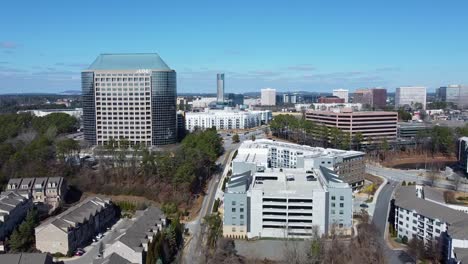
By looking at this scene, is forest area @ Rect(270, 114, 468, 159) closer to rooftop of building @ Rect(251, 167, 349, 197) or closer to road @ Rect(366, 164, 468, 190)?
road @ Rect(366, 164, 468, 190)

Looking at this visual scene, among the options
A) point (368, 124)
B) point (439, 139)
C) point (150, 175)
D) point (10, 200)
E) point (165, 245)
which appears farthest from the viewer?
point (368, 124)

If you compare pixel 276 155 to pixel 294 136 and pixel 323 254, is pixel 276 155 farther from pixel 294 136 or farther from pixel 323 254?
pixel 323 254

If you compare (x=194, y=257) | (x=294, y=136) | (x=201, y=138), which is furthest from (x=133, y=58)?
(x=194, y=257)

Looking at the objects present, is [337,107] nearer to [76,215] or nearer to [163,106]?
[163,106]

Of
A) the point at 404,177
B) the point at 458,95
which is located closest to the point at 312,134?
the point at 404,177

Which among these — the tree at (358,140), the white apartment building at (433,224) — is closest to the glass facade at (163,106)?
the tree at (358,140)

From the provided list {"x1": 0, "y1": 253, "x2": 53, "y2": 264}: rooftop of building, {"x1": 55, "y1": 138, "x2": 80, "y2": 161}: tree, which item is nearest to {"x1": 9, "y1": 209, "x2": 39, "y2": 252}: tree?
{"x1": 0, "y1": 253, "x2": 53, "y2": 264}: rooftop of building
